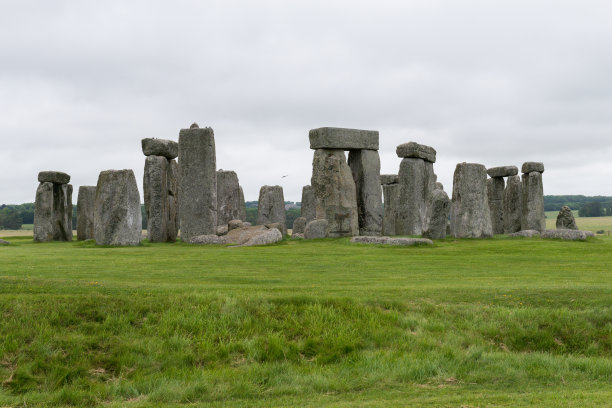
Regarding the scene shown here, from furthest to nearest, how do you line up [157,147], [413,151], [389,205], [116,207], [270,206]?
[270,206], [389,205], [413,151], [157,147], [116,207]

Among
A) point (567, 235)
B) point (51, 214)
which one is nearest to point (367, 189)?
point (567, 235)

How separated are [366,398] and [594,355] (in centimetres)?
418

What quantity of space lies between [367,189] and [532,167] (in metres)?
9.96

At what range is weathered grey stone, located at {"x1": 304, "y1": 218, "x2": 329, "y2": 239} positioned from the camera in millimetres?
27016

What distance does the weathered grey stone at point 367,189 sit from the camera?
2931cm

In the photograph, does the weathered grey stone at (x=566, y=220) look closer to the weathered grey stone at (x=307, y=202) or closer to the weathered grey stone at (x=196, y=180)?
the weathered grey stone at (x=307, y=202)

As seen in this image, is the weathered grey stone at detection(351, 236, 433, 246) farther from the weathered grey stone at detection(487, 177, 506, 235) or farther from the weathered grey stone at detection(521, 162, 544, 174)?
the weathered grey stone at detection(487, 177, 506, 235)

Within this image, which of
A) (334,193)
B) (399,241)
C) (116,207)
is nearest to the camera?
(399,241)

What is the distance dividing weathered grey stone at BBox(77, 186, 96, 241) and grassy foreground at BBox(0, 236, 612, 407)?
19.8 m

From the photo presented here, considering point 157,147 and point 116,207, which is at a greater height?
point 157,147

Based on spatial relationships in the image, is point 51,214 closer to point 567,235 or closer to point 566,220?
point 567,235

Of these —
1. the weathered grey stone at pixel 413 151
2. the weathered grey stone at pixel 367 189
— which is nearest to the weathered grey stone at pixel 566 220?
the weathered grey stone at pixel 413 151

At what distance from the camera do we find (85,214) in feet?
109

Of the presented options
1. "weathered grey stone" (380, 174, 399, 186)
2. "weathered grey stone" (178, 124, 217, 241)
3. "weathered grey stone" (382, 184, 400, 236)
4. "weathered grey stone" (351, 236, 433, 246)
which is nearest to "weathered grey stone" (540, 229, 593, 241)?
"weathered grey stone" (351, 236, 433, 246)
